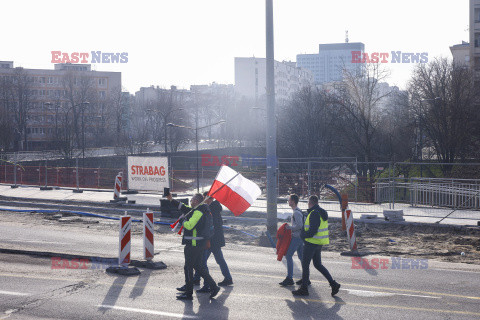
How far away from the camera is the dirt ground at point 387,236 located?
14180mm

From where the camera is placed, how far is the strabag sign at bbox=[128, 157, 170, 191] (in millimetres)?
26391

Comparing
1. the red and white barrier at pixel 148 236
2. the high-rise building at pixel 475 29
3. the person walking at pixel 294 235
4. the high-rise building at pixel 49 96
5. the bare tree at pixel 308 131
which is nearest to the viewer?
the person walking at pixel 294 235

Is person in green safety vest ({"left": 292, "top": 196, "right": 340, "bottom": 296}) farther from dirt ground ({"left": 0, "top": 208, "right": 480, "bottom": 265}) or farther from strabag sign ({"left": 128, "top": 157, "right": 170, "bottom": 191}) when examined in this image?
strabag sign ({"left": 128, "top": 157, "right": 170, "bottom": 191})

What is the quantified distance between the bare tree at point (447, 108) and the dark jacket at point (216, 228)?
3718 cm

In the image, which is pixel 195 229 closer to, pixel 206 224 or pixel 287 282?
pixel 206 224

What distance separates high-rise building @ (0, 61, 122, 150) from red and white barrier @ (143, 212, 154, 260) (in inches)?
2787

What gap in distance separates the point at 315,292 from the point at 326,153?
152 feet

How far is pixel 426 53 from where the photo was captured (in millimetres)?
57250

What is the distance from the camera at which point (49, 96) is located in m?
105

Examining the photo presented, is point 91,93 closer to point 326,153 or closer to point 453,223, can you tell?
point 326,153

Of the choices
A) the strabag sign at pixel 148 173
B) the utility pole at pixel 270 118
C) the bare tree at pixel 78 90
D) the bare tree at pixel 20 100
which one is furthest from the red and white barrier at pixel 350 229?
the bare tree at pixel 20 100

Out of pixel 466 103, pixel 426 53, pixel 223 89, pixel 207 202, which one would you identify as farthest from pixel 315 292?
→ pixel 223 89

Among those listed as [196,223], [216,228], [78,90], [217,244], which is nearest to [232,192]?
[216,228]

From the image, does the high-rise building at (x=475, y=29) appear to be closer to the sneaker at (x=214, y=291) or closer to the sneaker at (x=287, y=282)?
the sneaker at (x=287, y=282)
